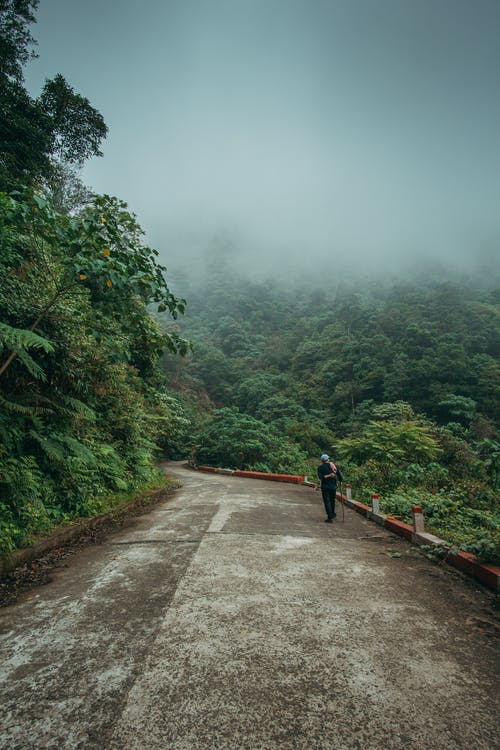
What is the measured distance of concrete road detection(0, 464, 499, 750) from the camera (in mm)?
1582

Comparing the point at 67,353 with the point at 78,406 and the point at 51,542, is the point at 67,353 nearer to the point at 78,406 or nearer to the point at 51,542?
the point at 78,406

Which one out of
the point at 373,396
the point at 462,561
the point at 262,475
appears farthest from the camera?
the point at 373,396

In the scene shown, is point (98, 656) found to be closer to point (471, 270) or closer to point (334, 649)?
point (334, 649)

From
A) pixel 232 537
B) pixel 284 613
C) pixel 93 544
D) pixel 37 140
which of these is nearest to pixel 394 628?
pixel 284 613

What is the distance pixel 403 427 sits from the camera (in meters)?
11.7

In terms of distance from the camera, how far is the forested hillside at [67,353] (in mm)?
3203

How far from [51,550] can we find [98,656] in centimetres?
269

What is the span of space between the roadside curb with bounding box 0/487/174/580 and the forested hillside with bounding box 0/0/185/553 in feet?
0.49

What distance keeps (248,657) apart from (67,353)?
5335mm

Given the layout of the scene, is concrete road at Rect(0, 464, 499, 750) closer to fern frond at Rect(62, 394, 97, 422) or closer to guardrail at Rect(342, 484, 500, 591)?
guardrail at Rect(342, 484, 500, 591)

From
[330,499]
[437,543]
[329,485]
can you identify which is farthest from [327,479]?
[437,543]

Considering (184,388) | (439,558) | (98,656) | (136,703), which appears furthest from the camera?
(184,388)

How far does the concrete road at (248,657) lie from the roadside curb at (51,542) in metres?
0.57

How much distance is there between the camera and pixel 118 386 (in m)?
7.89
